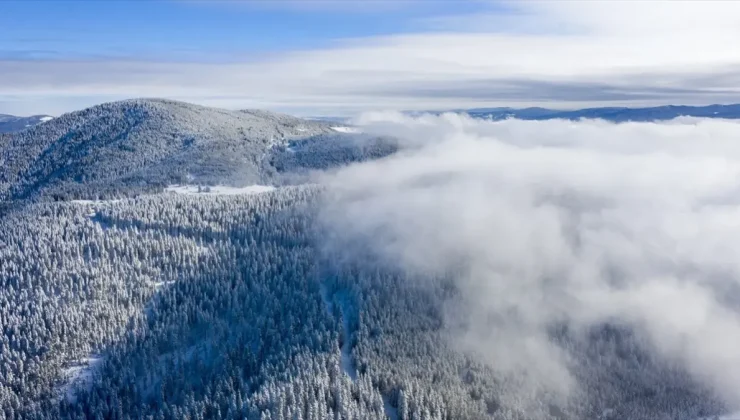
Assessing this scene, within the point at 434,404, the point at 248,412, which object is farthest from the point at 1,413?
the point at 434,404

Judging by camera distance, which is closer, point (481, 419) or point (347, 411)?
point (347, 411)

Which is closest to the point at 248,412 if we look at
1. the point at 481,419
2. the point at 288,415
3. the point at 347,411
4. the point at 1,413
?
the point at 288,415

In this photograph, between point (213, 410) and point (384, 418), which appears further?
point (213, 410)

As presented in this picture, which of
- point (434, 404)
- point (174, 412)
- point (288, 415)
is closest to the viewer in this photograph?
point (288, 415)

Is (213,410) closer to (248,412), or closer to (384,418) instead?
(248,412)

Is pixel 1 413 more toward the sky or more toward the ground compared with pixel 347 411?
more toward the ground

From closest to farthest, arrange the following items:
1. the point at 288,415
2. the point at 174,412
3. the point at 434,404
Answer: the point at 288,415, the point at 434,404, the point at 174,412

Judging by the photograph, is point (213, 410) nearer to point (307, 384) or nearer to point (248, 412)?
point (248, 412)

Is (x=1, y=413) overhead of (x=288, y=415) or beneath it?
beneath
